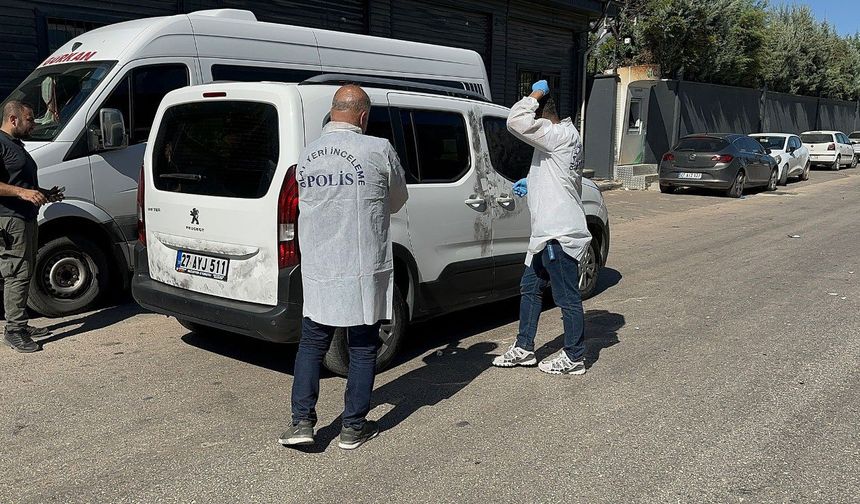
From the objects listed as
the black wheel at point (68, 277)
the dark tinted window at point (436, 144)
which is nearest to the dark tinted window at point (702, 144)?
the dark tinted window at point (436, 144)

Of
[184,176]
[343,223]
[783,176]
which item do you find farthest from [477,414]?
[783,176]

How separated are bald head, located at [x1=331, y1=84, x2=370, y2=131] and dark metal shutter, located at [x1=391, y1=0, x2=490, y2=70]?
11.1 meters

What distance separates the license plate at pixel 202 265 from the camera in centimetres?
456

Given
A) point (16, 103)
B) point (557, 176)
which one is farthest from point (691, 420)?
point (16, 103)

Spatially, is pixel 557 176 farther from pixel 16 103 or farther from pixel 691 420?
pixel 16 103

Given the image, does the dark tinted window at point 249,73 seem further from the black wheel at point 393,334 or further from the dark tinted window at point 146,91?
the black wheel at point 393,334

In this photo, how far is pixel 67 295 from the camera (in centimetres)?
648

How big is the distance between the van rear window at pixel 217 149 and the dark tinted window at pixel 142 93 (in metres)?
1.98

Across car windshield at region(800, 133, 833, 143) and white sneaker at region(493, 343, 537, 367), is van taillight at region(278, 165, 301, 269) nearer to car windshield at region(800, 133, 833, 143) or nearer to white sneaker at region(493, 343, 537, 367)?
white sneaker at region(493, 343, 537, 367)

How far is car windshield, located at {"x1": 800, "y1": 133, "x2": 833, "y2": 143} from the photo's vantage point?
2758 centimetres

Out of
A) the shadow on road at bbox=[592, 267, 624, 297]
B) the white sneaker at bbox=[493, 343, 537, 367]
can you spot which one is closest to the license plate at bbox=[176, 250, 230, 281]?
the white sneaker at bbox=[493, 343, 537, 367]

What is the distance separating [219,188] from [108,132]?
2408 millimetres

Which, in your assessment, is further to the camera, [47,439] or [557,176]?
[557,176]

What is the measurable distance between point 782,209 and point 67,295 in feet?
45.2
